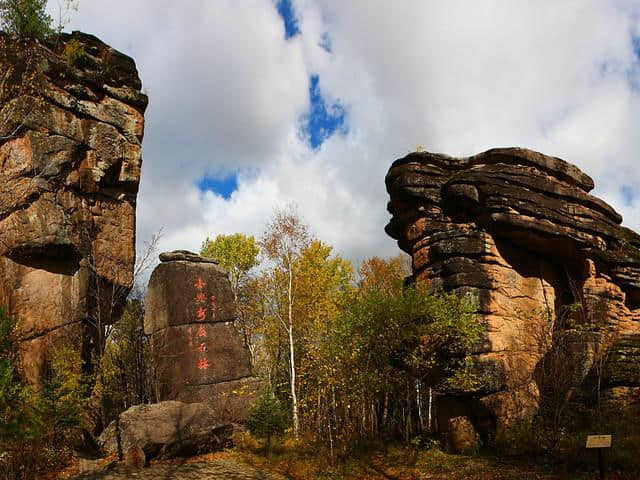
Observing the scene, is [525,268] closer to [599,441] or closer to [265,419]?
[599,441]

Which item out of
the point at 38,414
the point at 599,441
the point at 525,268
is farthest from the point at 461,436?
A: the point at 38,414

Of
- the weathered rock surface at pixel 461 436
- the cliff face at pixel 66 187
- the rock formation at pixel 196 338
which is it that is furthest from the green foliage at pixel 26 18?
the weathered rock surface at pixel 461 436

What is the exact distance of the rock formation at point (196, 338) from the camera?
16.2 metres

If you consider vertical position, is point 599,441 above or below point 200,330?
below

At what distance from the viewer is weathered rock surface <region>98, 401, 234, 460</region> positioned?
12312mm

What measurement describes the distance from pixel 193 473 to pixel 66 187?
31.3 feet

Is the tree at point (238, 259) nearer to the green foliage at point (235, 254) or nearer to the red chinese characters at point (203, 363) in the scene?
the green foliage at point (235, 254)

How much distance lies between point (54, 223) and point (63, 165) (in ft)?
6.48

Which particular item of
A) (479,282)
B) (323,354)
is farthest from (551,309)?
(323,354)

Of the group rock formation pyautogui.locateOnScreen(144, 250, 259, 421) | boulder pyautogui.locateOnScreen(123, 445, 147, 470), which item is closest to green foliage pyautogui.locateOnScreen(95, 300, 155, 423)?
rock formation pyautogui.locateOnScreen(144, 250, 259, 421)

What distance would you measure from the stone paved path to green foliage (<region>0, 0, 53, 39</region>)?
13540 mm

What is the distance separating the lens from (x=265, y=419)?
15703 mm

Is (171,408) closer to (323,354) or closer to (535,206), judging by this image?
(323,354)

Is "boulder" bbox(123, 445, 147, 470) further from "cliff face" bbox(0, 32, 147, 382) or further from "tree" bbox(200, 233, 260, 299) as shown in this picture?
"tree" bbox(200, 233, 260, 299)
